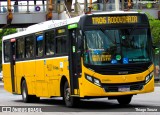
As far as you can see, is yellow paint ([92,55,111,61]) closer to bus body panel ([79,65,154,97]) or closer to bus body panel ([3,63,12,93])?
bus body panel ([79,65,154,97])

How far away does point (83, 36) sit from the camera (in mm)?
16875

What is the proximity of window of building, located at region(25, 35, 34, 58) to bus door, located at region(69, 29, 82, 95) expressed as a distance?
4.25 m

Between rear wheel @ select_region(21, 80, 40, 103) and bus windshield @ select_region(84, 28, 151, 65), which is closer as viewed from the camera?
bus windshield @ select_region(84, 28, 151, 65)

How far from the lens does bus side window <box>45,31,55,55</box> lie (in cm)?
1948

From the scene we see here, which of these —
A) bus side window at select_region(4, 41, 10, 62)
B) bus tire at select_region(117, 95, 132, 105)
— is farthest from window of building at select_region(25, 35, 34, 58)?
bus tire at select_region(117, 95, 132, 105)

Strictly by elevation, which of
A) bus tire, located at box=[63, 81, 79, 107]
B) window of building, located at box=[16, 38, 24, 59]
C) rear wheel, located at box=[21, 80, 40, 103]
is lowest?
rear wheel, located at box=[21, 80, 40, 103]

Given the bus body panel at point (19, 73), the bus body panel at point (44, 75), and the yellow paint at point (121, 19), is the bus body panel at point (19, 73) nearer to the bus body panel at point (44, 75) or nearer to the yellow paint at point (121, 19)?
the bus body panel at point (44, 75)

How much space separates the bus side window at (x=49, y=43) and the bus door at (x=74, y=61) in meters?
1.68

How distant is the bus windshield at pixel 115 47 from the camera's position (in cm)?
1678

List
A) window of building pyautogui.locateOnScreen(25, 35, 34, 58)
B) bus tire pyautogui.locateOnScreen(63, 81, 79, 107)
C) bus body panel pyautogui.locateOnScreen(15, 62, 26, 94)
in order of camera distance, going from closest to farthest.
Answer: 1. bus tire pyautogui.locateOnScreen(63, 81, 79, 107)
2. window of building pyautogui.locateOnScreen(25, 35, 34, 58)
3. bus body panel pyautogui.locateOnScreen(15, 62, 26, 94)

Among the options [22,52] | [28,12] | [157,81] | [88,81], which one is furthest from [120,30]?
[28,12]

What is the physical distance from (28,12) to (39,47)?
2955 centimetres

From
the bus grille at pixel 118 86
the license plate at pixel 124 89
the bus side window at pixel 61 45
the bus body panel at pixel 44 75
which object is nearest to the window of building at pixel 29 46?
the bus body panel at pixel 44 75

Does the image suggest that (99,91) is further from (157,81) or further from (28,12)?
(28,12)
